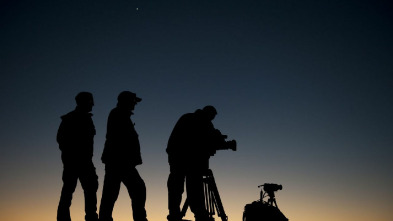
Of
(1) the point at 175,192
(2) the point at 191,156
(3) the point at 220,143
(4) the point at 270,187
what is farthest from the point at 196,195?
(4) the point at 270,187

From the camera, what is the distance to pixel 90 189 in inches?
186

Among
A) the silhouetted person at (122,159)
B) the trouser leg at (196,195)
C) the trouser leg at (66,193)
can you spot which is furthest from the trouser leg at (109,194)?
the trouser leg at (196,195)

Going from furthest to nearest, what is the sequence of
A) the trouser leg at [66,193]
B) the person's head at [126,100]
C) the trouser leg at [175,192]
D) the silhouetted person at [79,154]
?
1. the trouser leg at [175,192]
2. the person's head at [126,100]
3. the silhouetted person at [79,154]
4. the trouser leg at [66,193]

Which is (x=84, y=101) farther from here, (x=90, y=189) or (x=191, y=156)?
(x=191, y=156)

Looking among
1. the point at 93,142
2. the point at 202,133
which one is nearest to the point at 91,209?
the point at 93,142

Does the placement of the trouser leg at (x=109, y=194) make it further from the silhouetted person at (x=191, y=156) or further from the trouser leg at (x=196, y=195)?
the trouser leg at (x=196, y=195)

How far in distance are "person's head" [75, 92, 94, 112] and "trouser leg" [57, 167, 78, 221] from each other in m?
1.05

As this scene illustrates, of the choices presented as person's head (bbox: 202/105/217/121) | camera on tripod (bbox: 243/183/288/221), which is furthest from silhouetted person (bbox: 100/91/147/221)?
camera on tripod (bbox: 243/183/288/221)

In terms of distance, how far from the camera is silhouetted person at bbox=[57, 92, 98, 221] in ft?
15.1

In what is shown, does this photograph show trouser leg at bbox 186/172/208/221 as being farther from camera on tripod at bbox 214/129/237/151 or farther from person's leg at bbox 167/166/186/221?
camera on tripod at bbox 214/129/237/151

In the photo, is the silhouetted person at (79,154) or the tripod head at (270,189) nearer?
the silhouetted person at (79,154)

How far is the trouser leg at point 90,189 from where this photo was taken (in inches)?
181

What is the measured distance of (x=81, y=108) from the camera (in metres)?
4.93

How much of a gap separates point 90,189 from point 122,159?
2.40 ft
